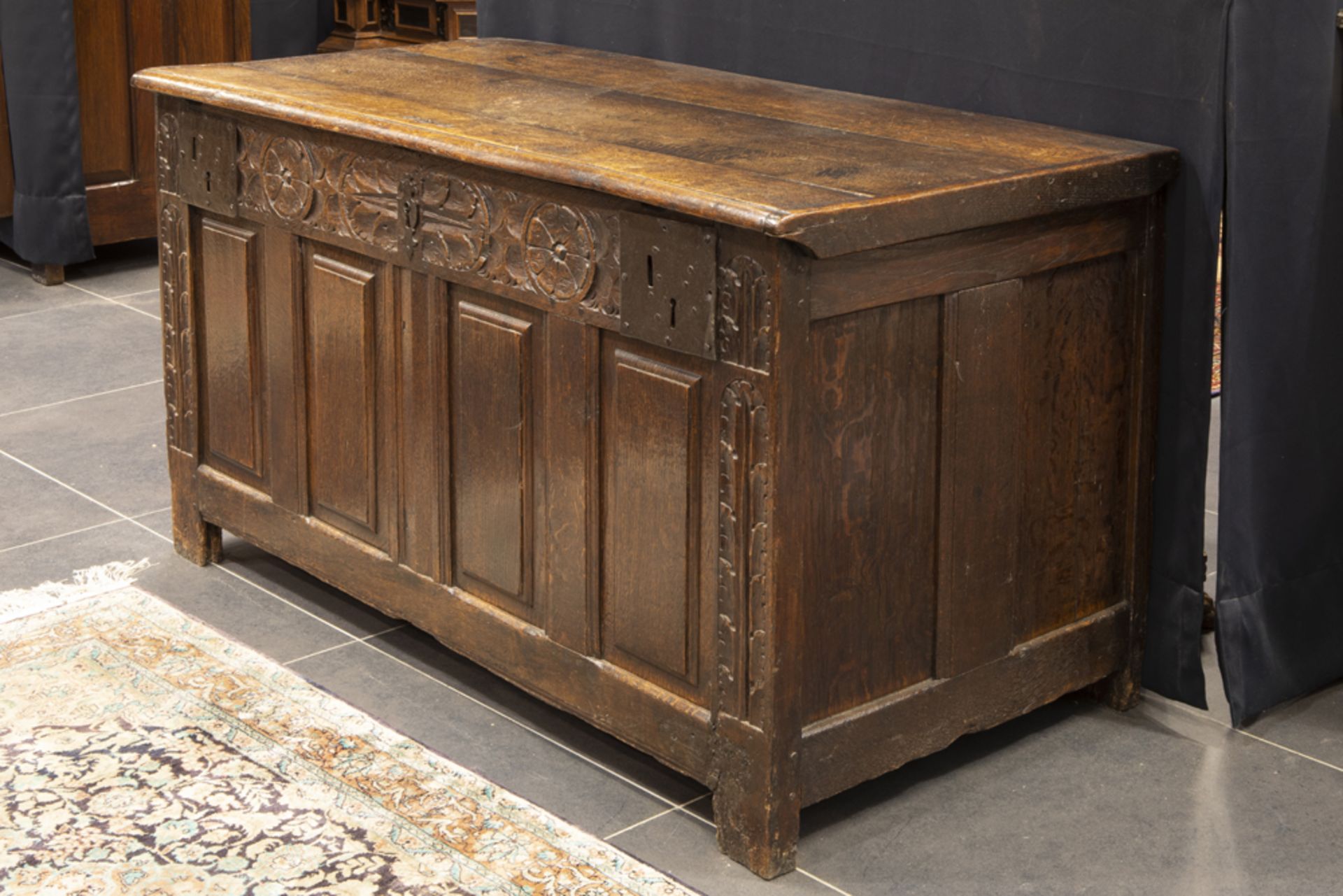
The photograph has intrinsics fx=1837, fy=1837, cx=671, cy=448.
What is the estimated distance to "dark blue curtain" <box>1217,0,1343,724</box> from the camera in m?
2.30

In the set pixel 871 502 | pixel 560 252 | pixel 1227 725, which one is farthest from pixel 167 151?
pixel 1227 725

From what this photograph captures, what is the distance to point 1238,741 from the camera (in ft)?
8.29

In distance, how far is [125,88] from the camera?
4957 mm

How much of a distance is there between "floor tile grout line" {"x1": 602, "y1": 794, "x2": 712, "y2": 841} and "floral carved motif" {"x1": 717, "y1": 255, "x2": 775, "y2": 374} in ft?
2.04

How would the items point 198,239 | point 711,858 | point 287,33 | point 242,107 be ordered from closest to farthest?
point 711,858, point 242,107, point 198,239, point 287,33

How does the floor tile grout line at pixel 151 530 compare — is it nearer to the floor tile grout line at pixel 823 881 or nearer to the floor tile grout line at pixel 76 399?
the floor tile grout line at pixel 76 399

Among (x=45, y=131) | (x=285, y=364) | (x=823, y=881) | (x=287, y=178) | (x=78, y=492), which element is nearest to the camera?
(x=823, y=881)

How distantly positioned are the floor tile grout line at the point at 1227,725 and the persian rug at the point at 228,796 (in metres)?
0.87

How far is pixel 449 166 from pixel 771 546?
0.72 metres

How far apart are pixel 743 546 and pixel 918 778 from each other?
1.68ft

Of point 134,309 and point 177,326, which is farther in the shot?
point 134,309

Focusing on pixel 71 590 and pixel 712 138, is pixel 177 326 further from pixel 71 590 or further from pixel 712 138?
pixel 712 138

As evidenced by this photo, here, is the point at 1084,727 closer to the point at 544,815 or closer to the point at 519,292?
the point at 544,815

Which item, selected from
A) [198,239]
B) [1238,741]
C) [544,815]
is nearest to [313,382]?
[198,239]
